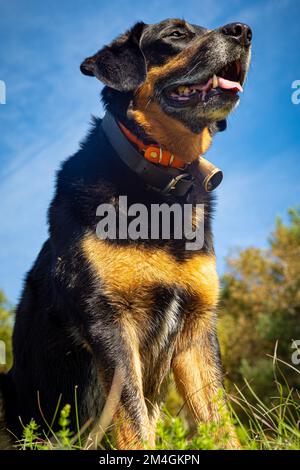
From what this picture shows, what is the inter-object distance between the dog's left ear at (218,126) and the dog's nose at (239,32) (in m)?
0.74

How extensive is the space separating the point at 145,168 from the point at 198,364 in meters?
1.56

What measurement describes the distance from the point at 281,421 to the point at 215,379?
1.07 meters

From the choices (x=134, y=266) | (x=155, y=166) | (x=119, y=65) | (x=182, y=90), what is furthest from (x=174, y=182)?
(x=119, y=65)

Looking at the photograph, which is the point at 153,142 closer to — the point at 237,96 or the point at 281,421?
the point at 237,96

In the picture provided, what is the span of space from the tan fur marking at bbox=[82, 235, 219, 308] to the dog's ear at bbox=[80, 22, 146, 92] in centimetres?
131

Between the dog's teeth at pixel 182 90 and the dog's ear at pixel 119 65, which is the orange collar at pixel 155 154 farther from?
the dog's teeth at pixel 182 90

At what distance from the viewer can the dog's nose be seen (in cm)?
478

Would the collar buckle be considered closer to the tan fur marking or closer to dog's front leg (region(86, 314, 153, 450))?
the tan fur marking

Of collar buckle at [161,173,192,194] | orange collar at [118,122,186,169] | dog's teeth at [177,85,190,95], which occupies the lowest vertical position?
collar buckle at [161,173,192,194]

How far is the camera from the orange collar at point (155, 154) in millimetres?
4523

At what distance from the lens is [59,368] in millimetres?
4449

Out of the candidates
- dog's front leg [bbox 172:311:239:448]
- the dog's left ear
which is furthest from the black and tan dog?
the dog's left ear
